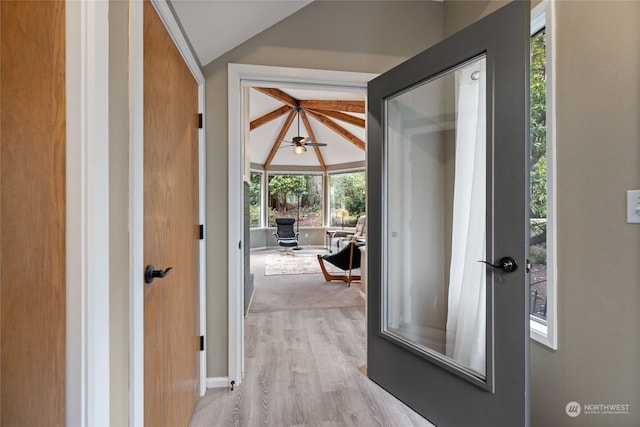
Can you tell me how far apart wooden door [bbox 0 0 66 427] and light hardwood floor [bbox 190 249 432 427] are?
1.22 meters

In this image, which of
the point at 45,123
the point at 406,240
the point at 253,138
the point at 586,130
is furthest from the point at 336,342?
the point at 253,138

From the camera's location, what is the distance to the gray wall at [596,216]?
3.62 ft

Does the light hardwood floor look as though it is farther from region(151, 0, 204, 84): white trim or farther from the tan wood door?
region(151, 0, 204, 84): white trim

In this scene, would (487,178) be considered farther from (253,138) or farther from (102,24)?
(253,138)

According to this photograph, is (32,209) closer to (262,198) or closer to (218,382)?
(218,382)

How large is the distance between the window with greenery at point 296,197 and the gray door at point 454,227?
6.64 m

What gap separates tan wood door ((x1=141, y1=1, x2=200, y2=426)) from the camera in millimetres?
1114

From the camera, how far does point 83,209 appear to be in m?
0.71

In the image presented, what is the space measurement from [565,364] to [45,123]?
79.0 inches

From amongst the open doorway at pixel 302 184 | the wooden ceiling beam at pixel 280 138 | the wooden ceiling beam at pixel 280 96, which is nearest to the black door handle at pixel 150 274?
the open doorway at pixel 302 184

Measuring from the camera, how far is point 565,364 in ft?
4.31

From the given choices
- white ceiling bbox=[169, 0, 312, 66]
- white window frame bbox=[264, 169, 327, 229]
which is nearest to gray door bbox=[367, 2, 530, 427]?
white ceiling bbox=[169, 0, 312, 66]

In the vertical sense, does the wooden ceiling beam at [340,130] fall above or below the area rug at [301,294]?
above

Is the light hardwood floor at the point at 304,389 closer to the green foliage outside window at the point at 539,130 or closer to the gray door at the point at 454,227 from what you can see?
the gray door at the point at 454,227
